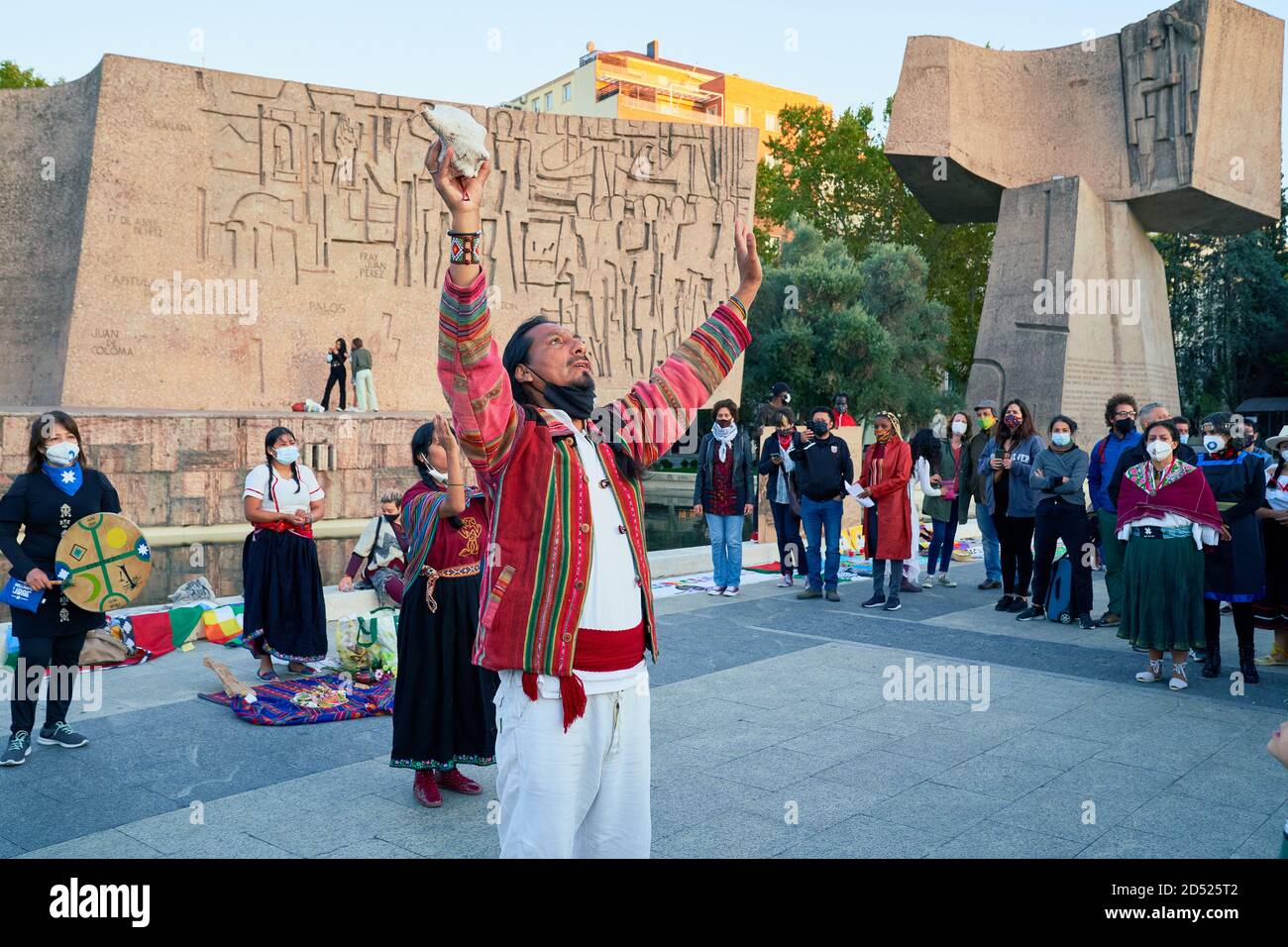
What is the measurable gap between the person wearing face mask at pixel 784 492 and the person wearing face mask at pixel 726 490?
544 mm

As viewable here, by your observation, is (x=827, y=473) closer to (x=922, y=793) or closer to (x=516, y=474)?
(x=922, y=793)

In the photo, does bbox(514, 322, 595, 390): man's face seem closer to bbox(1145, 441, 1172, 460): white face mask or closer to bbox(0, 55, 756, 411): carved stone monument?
bbox(1145, 441, 1172, 460): white face mask

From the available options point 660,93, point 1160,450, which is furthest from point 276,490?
point 660,93

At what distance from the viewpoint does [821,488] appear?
945 cm

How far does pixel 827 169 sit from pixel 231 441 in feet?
98.8

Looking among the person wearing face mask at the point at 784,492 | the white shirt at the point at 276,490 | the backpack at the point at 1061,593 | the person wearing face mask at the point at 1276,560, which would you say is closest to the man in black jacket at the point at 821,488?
the person wearing face mask at the point at 784,492

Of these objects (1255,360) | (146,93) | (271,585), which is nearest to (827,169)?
(1255,360)

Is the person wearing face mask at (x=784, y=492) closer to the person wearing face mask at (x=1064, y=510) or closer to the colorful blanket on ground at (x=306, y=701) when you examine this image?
the person wearing face mask at (x=1064, y=510)

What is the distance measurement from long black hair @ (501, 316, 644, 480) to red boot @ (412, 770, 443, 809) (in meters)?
2.36

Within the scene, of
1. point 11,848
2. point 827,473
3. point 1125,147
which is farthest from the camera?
point 1125,147

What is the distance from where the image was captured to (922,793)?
14.4 ft

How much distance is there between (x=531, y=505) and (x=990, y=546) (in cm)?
884

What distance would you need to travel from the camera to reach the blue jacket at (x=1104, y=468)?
8.28 meters
